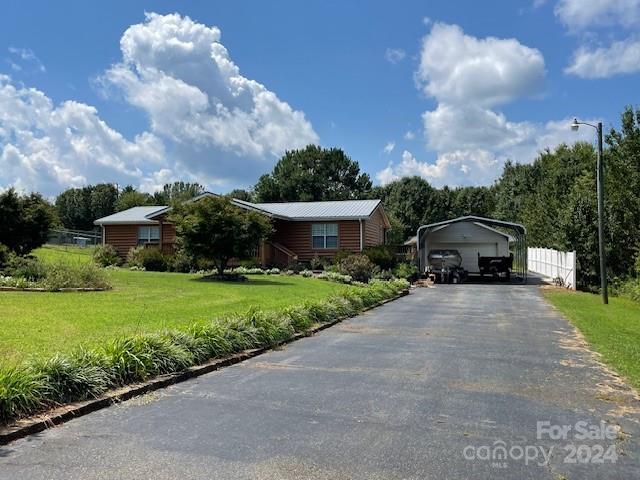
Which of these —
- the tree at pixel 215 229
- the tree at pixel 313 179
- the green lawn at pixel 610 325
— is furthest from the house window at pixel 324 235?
the tree at pixel 313 179

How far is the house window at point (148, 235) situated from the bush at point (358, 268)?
13.3 meters

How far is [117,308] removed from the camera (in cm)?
1202

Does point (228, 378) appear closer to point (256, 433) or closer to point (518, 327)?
point (256, 433)

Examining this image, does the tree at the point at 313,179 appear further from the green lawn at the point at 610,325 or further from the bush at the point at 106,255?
the green lawn at the point at 610,325

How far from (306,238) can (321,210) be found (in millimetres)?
2223

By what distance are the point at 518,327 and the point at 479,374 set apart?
5651 millimetres

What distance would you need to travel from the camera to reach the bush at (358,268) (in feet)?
84.6

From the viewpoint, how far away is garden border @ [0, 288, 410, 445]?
16.1 ft

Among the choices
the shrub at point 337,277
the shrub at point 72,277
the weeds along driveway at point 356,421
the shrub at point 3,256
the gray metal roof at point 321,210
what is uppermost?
the gray metal roof at point 321,210

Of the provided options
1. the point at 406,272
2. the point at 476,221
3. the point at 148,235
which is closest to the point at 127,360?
the point at 406,272

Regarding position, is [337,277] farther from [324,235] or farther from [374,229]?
[374,229]

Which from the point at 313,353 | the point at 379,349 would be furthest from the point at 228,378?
the point at 379,349

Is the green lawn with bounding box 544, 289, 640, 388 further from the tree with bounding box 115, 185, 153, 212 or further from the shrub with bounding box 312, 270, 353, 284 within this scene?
the tree with bounding box 115, 185, 153, 212

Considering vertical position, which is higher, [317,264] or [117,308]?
[317,264]
